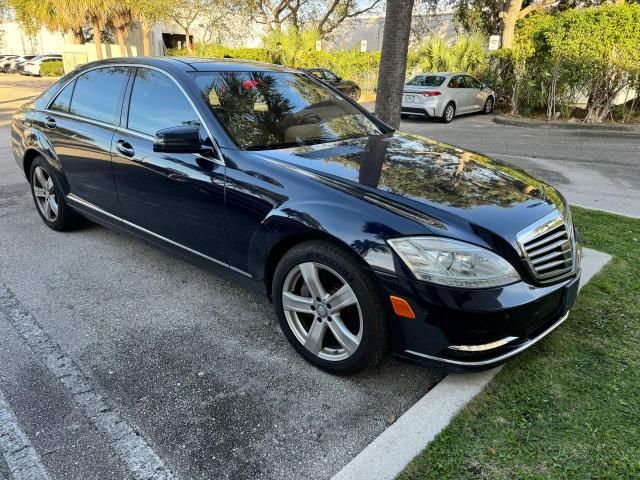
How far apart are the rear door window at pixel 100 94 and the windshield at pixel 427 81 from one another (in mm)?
12335

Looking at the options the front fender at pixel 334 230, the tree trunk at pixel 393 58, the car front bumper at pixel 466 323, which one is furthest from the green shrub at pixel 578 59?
the front fender at pixel 334 230

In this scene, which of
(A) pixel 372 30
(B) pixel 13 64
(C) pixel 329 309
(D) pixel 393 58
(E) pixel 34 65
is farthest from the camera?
(B) pixel 13 64

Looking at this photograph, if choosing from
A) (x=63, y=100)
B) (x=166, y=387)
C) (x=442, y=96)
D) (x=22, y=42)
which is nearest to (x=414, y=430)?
(x=166, y=387)

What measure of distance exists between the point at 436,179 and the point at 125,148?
2.24 meters

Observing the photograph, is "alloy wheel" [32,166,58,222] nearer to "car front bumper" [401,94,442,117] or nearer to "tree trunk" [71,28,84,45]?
"car front bumper" [401,94,442,117]

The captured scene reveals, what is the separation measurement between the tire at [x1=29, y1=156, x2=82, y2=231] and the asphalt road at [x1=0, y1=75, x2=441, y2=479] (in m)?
0.84

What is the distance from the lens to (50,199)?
481cm

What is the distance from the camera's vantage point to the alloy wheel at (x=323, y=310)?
2.60m

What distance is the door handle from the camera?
11.8 feet

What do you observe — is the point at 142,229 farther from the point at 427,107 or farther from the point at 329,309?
the point at 427,107

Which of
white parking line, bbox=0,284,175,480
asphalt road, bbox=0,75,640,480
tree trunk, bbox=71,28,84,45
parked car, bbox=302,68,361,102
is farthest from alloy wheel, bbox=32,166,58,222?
tree trunk, bbox=71,28,84,45

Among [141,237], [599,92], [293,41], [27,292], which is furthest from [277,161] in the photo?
[293,41]

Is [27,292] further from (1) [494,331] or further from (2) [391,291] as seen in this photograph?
(1) [494,331]

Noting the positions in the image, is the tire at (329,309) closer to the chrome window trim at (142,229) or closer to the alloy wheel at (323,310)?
the alloy wheel at (323,310)
